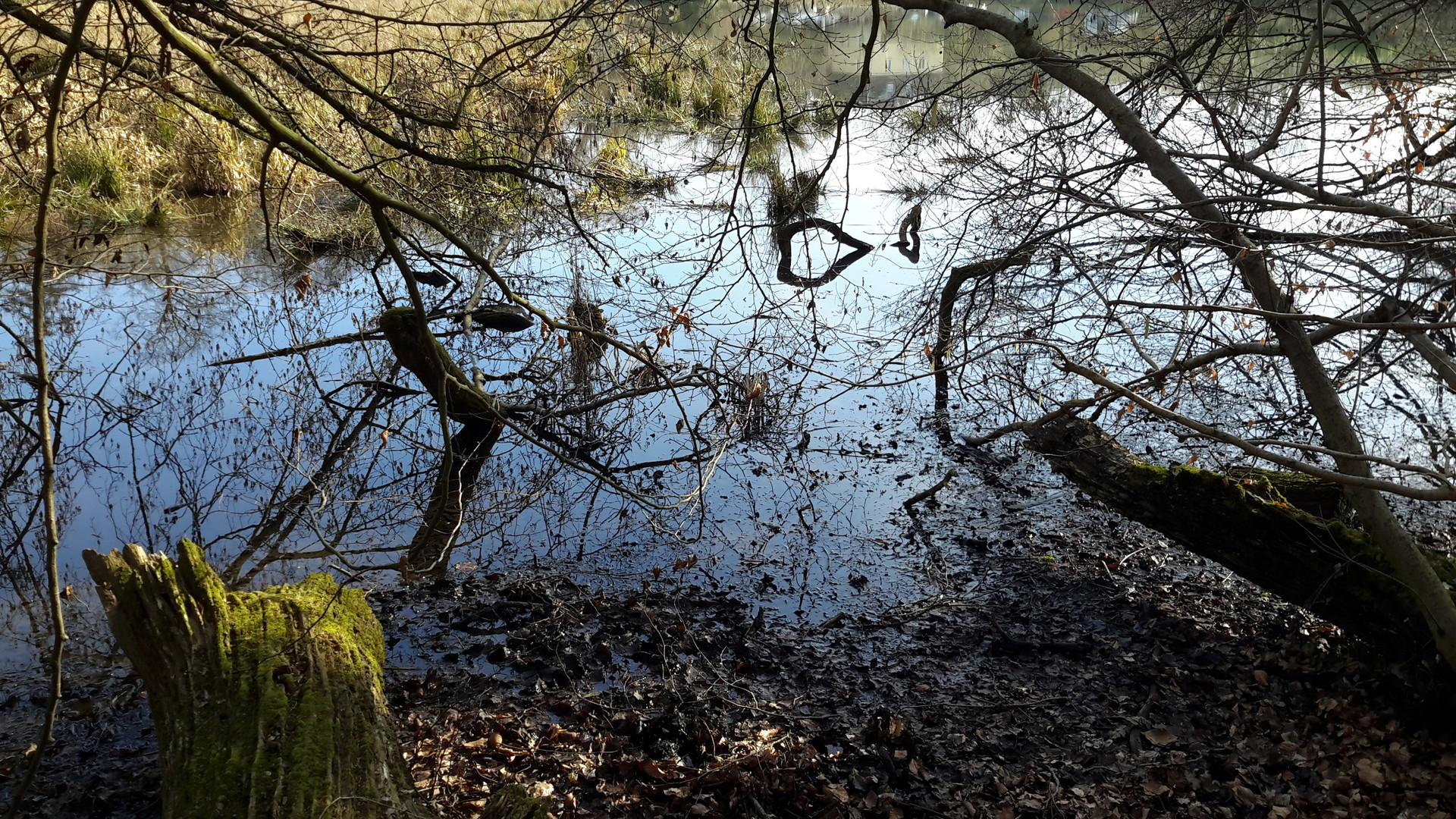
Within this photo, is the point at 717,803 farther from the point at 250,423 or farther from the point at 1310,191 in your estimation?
the point at 250,423

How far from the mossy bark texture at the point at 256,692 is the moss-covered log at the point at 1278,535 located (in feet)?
10.9

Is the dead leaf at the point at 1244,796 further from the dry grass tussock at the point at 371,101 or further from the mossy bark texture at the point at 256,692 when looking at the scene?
the dry grass tussock at the point at 371,101

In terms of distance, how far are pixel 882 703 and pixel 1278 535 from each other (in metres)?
2.19

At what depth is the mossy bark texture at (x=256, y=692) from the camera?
3051 millimetres

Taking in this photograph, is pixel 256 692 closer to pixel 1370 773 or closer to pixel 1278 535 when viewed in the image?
pixel 1370 773

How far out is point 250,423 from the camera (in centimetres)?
774

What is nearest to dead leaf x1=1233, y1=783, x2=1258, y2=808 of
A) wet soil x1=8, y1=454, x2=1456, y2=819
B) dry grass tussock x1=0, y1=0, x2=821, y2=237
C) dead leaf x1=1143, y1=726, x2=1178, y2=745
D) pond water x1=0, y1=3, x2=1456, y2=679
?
wet soil x1=8, y1=454, x2=1456, y2=819

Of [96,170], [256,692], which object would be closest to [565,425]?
[256,692]

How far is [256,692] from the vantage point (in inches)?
135

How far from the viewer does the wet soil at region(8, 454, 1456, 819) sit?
374cm

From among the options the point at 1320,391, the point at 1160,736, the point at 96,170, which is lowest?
the point at 1160,736

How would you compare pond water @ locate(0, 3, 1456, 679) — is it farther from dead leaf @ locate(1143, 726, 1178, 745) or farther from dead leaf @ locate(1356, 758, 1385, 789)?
dead leaf @ locate(1356, 758, 1385, 789)

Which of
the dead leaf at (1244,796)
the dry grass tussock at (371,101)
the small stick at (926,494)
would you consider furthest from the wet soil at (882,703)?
the dry grass tussock at (371,101)

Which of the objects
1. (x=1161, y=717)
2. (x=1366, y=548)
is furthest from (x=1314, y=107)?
(x=1161, y=717)
